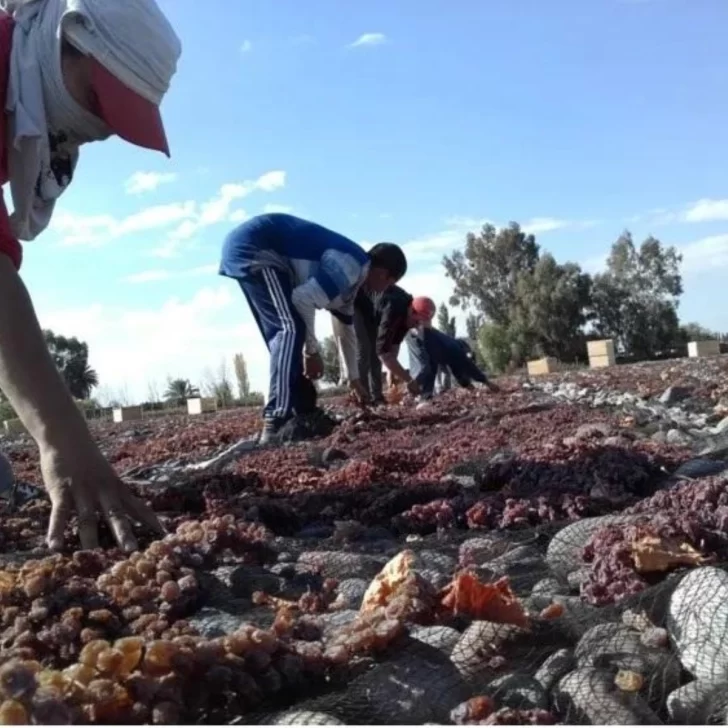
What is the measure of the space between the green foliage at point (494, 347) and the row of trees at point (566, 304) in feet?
0.17

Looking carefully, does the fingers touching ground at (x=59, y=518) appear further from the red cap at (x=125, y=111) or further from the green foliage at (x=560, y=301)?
the green foliage at (x=560, y=301)

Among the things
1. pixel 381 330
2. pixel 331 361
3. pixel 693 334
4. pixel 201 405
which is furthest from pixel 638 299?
pixel 381 330

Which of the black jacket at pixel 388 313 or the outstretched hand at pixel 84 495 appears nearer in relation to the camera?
the outstretched hand at pixel 84 495

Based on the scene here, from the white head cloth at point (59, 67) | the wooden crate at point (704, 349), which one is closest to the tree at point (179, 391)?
the wooden crate at point (704, 349)

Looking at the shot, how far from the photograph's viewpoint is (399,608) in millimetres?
1964

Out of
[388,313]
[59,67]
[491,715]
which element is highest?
[59,67]

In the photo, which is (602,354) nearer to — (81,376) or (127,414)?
Result: (127,414)

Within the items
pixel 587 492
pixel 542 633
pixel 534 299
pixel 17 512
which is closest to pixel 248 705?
pixel 542 633

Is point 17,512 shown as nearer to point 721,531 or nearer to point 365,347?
point 721,531

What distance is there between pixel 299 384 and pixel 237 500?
139 inches

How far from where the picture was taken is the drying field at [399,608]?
5.30 ft

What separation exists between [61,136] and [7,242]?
569mm

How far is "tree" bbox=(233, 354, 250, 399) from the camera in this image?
106 ft

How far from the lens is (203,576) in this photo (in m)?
2.37
